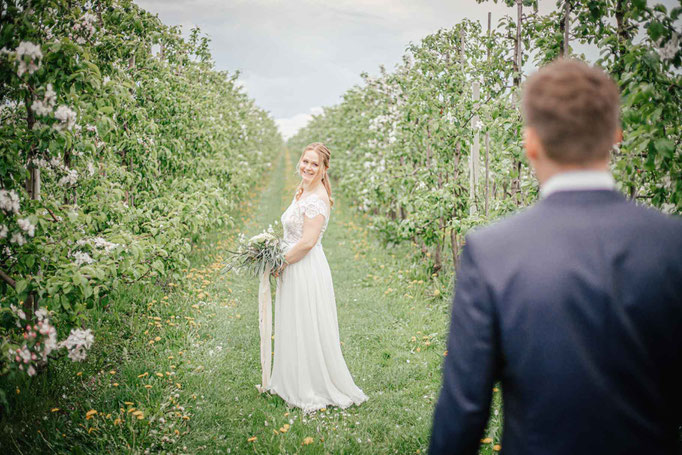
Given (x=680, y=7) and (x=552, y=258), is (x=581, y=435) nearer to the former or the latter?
(x=552, y=258)

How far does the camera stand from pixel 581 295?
3.77ft

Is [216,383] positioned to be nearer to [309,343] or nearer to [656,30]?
[309,343]

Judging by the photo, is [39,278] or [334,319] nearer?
[39,278]

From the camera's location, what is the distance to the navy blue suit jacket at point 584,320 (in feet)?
3.74

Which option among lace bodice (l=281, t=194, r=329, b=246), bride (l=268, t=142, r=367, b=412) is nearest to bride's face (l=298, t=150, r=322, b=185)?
bride (l=268, t=142, r=367, b=412)

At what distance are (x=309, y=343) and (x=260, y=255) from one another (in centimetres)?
91

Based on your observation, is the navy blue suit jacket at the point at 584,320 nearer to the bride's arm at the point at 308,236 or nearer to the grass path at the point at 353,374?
the grass path at the point at 353,374

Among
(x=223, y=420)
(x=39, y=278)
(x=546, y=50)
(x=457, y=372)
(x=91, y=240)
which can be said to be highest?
(x=546, y=50)

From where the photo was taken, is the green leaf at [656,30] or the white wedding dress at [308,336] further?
the white wedding dress at [308,336]

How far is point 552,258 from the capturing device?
46.1 inches

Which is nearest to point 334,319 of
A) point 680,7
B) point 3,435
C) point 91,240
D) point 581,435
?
point 91,240

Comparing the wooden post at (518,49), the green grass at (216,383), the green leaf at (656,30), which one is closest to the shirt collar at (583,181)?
the green leaf at (656,30)

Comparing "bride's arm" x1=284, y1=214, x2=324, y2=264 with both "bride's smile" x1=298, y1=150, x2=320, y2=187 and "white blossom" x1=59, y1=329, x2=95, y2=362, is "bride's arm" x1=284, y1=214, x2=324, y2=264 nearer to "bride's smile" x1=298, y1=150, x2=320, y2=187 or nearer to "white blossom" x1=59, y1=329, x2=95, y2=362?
"bride's smile" x1=298, y1=150, x2=320, y2=187

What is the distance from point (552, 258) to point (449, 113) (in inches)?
188
